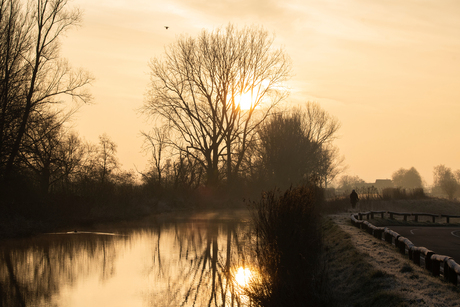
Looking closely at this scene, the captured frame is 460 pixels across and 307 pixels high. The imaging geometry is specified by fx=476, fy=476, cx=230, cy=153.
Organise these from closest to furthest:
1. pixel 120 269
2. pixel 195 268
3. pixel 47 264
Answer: pixel 120 269 < pixel 195 268 < pixel 47 264

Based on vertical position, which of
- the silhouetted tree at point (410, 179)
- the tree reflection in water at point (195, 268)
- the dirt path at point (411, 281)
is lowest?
the tree reflection in water at point (195, 268)

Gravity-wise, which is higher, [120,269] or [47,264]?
[47,264]

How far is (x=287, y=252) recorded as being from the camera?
12844mm

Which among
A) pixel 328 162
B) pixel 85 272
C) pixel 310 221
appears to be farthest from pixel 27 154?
pixel 328 162

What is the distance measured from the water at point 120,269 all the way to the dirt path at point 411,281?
3256 millimetres

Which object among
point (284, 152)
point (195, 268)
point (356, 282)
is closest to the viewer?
point (356, 282)

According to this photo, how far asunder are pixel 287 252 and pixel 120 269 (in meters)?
6.22

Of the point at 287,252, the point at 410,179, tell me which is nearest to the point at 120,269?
the point at 287,252

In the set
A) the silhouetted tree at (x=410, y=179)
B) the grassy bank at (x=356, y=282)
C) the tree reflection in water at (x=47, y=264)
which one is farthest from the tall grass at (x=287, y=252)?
the silhouetted tree at (x=410, y=179)

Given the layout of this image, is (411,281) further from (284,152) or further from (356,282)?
(284,152)

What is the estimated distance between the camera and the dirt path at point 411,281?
8.12m

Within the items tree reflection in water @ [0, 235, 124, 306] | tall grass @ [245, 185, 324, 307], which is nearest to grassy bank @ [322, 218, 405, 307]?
tall grass @ [245, 185, 324, 307]

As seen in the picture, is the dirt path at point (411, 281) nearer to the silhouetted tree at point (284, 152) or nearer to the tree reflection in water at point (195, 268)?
the tree reflection in water at point (195, 268)

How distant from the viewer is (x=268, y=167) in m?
56.9
